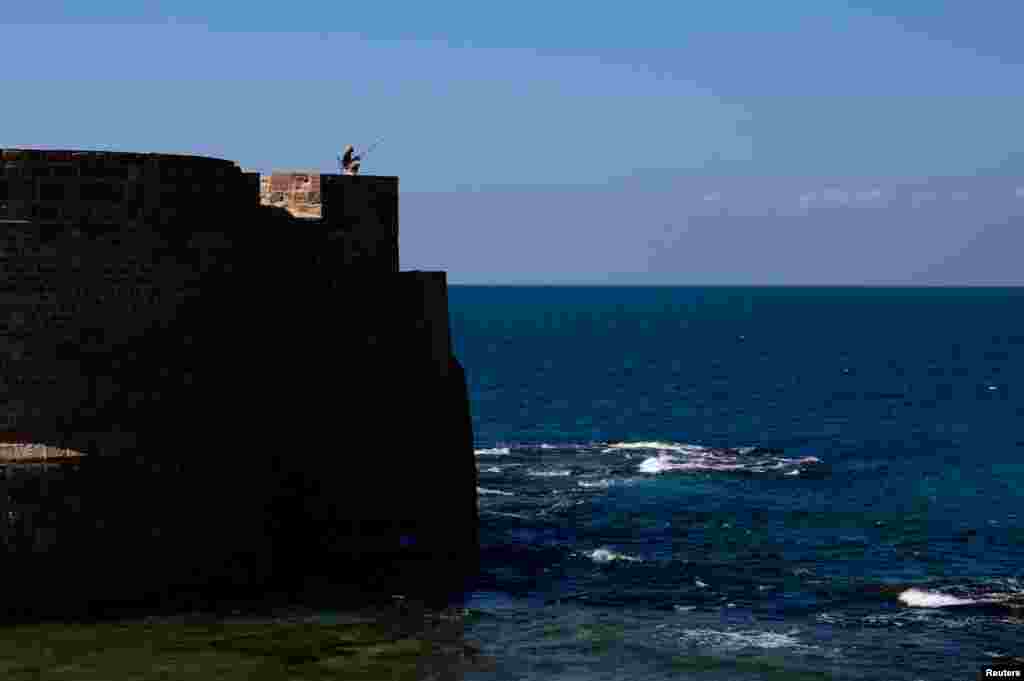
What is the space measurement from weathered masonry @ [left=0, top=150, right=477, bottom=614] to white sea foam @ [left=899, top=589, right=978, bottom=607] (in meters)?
10.4

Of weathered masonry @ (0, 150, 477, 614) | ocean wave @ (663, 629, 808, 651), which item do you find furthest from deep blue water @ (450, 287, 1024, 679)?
weathered masonry @ (0, 150, 477, 614)

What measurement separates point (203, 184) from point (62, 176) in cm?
247

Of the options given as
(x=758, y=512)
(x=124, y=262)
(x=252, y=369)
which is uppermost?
(x=124, y=262)

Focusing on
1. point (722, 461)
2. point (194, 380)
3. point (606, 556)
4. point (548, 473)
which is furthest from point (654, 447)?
point (194, 380)

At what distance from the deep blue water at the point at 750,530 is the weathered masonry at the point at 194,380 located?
408 centimetres

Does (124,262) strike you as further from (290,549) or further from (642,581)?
(642,581)

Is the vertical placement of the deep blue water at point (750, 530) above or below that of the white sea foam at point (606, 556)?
below

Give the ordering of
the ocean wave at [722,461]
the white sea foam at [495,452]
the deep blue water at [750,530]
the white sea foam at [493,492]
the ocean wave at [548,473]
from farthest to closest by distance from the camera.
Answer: the white sea foam at [495,452]
the ocean wave at [722,461]
the ocean wave at [548,473]
the white sea foam at [493,492]
the deep blue water at [750,530]

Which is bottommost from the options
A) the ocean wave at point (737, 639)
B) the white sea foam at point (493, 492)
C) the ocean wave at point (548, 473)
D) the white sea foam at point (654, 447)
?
the white sea foam at point (654, 447)

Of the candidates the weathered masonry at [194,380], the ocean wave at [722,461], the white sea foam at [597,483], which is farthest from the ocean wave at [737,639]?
the ocean wave at [722,461]

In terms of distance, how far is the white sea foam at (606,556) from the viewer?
36.2 metres

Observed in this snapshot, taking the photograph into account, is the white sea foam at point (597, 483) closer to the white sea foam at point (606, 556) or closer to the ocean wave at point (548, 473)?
the ocean wave at point (548, 473)

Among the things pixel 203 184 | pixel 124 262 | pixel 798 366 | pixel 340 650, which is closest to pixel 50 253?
pixel 124 262

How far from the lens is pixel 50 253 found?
997 inches
